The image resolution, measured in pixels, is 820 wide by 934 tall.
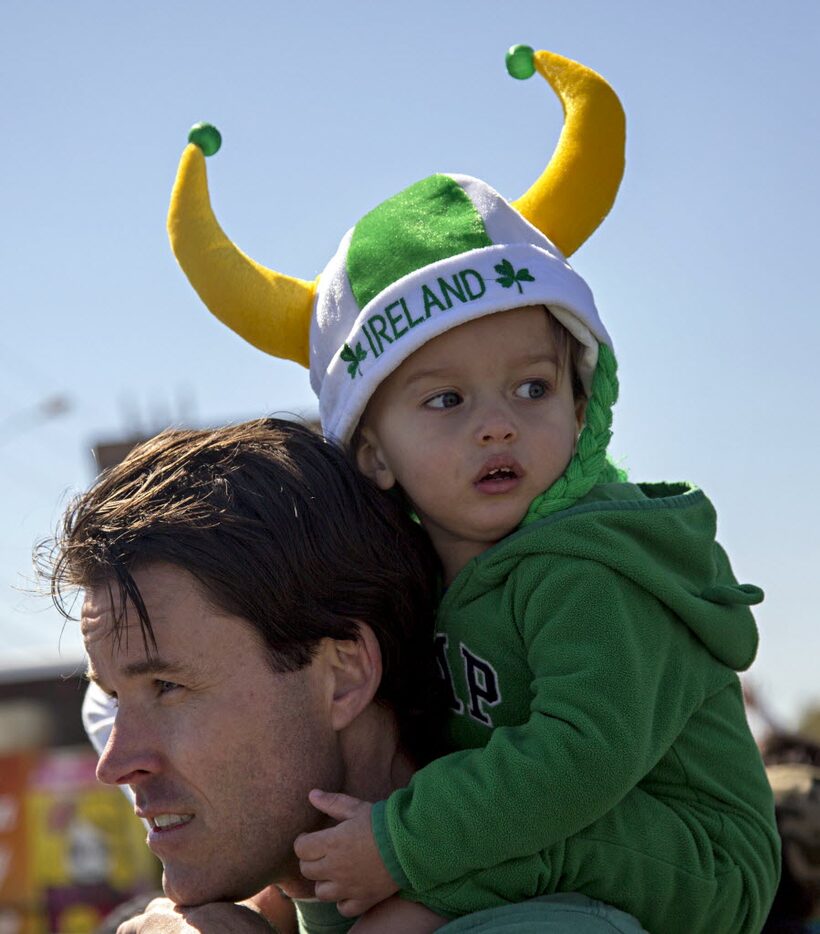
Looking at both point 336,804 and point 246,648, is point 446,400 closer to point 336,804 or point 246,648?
point 246,648

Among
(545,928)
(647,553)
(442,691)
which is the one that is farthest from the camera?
(442,691)

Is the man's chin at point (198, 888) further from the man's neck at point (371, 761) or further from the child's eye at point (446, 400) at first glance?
the child's eye at point (446, 400)

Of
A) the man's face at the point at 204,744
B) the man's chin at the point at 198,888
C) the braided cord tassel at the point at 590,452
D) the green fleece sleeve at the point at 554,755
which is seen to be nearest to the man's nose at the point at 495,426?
the braided cord tassel at the point at 590,452

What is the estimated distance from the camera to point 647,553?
8.93 feet

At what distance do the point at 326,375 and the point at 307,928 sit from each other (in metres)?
1.18

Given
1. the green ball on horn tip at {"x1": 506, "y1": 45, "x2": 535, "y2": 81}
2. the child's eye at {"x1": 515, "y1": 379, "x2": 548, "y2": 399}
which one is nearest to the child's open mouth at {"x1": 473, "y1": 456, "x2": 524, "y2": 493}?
the child's eye at {"x1": 515, "y1": 379, "x2": 548, "y2": 399}

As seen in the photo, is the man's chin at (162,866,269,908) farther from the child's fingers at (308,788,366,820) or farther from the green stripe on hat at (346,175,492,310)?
the green stripe on hat at (346,175,492,310)

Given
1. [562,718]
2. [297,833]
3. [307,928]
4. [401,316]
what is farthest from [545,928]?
[401,316]

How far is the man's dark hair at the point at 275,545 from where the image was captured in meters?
2.80

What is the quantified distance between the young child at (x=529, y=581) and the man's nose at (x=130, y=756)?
13.0 inches

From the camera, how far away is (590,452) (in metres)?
2.89

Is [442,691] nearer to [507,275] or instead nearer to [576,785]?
[576,785]

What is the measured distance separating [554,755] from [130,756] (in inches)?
32.5

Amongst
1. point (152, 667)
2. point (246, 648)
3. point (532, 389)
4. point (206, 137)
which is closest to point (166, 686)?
point (152, 667)
